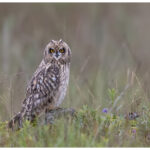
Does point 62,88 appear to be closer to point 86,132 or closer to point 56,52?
point 56,52

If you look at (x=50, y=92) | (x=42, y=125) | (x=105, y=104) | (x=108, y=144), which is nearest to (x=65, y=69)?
(x=50, y=92)

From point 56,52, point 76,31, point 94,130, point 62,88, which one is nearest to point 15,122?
point 94,130

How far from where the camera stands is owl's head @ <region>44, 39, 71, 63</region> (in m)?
7.39

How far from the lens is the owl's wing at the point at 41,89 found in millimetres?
6771

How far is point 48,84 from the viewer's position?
23.3ft

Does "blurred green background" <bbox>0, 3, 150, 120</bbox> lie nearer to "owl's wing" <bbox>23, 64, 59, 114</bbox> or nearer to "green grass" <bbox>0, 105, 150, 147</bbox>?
"owl's wing" <bbox>23, 64, 59, 114</bbox>

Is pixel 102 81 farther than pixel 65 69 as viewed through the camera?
Yes

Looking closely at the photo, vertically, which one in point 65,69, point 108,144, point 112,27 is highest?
point 112,27

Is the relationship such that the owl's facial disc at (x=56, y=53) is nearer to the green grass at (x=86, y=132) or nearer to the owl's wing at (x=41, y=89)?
the owl's wing at (x=41, y=89)

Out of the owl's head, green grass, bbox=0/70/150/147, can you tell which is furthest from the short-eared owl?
green grass, bbox=0/70/150/147

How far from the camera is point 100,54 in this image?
13.4 metres

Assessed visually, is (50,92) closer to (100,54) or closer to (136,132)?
(136,132)

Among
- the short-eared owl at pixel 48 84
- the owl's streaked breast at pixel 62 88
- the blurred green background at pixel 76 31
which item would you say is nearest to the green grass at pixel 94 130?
the short-eared owl at pixel 48 84

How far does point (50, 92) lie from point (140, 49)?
774cm
